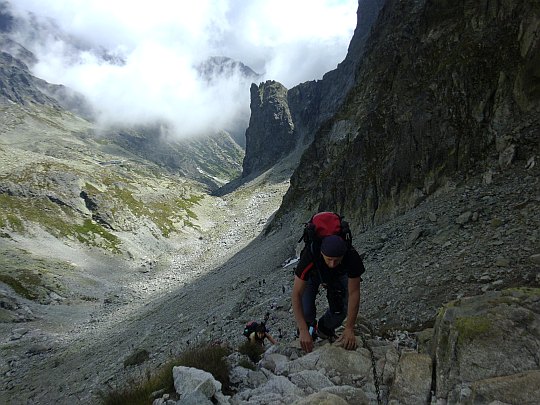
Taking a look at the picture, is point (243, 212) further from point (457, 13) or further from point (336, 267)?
point (336, 267)

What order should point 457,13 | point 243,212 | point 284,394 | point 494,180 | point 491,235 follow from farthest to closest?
point 243,212, point 457,13, point 494,180, point 491,235, point 284,394

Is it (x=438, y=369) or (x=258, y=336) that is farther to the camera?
(x=258, y=336)

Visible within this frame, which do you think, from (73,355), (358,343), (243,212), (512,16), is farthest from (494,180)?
(243,212)

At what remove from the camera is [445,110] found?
26578 millimetres

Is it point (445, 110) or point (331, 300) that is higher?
point (445, 110)

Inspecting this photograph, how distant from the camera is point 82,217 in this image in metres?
94.1

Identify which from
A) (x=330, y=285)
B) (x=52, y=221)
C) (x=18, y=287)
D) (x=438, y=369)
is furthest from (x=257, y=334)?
(x=52, y=221)

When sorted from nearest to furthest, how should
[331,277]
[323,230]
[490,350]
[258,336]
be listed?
1. [490,350]
2. [323,230]
3. [331,277]
4. [258,336]

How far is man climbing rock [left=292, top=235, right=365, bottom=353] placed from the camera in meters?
7.66

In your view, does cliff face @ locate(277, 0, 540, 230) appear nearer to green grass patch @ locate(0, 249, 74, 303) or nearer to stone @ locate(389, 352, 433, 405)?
stone @ locate(389, 352, 433, 405)

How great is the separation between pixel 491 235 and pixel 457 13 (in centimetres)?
2391

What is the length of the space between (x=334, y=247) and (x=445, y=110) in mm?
23059

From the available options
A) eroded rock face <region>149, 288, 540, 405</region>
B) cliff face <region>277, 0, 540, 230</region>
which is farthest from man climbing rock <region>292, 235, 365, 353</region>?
cliff face <region>277, 0, 540, 230</region>

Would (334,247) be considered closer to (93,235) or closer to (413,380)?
(413,380)
